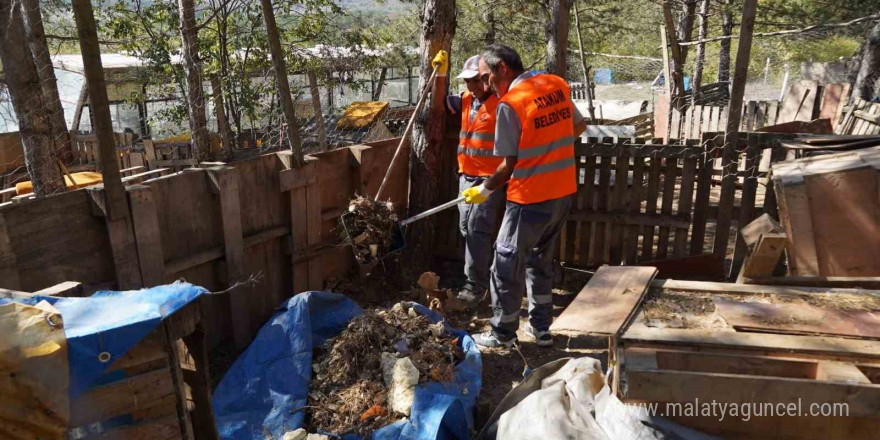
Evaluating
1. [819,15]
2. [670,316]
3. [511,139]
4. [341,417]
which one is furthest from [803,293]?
[819,15]

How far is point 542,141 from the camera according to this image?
4496 millimetres

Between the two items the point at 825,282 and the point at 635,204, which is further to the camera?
the point at 635,204

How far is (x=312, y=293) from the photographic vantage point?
433 centimetres

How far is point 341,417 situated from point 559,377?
4.11 ft

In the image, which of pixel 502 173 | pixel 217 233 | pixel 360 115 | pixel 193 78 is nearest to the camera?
pixel 217 233

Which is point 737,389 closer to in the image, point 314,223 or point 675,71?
point 314,223

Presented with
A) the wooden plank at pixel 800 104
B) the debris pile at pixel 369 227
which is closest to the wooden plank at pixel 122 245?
the debris pile at pixel 369 227

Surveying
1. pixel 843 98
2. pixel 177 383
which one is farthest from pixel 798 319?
pixel 843 98

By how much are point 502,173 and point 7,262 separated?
119 inches

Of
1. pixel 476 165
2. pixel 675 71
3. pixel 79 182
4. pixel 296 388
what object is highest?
pixel 675 71

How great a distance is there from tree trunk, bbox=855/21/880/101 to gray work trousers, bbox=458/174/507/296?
9723 millimetres

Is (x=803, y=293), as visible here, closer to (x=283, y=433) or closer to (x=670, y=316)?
(x=670, y=316)

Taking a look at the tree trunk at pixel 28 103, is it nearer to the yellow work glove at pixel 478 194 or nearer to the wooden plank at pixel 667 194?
the yellow work glove at pixel 478 194

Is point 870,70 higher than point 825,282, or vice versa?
point 870,70
